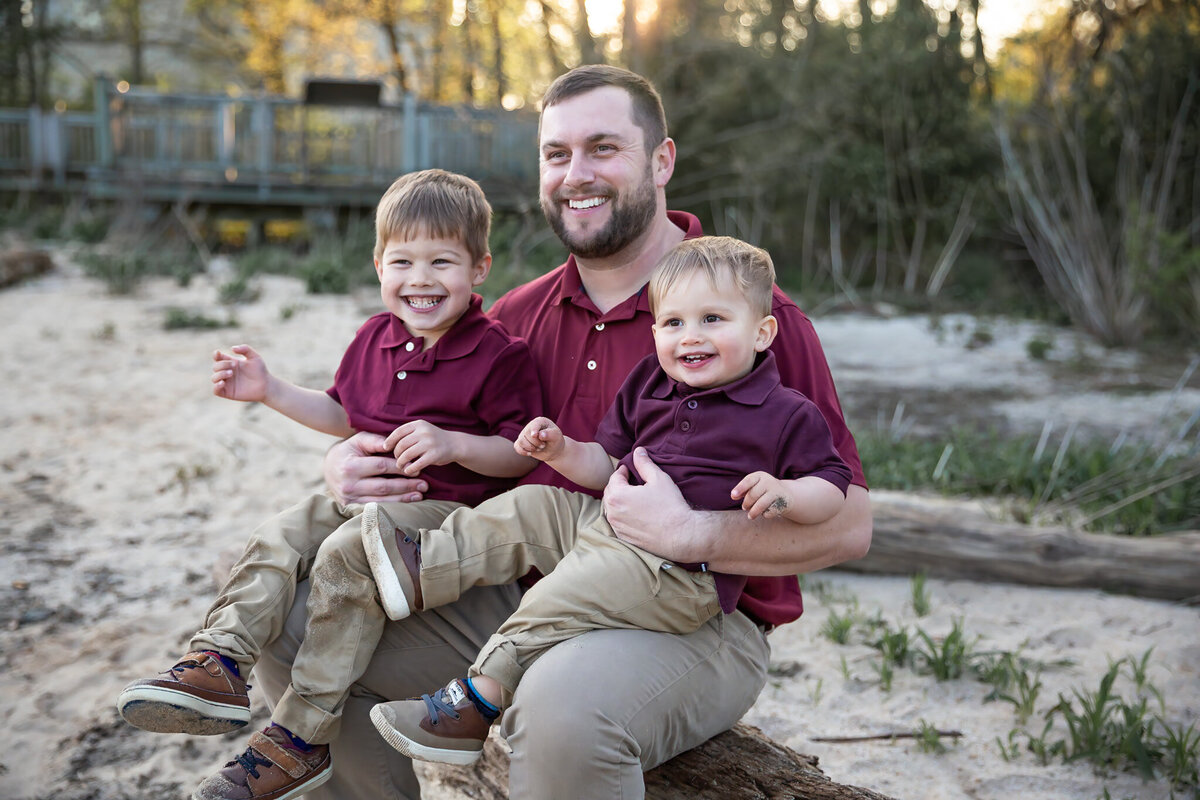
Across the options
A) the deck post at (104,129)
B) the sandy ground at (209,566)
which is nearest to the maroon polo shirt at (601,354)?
the sandy ground at (209,566)

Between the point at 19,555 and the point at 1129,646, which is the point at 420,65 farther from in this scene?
the point at 1129,646

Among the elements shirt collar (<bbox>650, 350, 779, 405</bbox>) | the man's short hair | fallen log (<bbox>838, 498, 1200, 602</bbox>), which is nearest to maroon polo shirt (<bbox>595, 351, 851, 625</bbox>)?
shirt collar (<bbox>650, 350, 779, 405</bbox>)

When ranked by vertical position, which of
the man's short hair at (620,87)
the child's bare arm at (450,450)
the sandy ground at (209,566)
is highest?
the man's short hair at (620,87)

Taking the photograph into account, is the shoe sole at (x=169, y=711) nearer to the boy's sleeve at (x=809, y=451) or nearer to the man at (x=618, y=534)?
the man at (x=618, y=534)

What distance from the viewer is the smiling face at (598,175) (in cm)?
273

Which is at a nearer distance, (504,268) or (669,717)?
(669,717)

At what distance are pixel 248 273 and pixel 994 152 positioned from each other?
9.00 meters

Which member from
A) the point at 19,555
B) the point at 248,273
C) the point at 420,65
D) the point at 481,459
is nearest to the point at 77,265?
the point at 248,273

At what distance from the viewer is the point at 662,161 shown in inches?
114

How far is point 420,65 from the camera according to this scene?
24844 millimetres

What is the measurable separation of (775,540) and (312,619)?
1.08m

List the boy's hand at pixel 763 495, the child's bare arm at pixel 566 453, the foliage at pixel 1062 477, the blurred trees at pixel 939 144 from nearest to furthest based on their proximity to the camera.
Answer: the boy's hand at pixel 763 495 < the child's bare arm at pixel 566 453 < the foliage at pixel 1062 477 < the blurred trees at pixel 939 144

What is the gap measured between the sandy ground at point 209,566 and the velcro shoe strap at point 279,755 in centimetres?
94

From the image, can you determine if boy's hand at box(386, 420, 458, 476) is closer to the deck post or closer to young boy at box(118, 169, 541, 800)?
young boy at box(118, 169, 541, 800)
